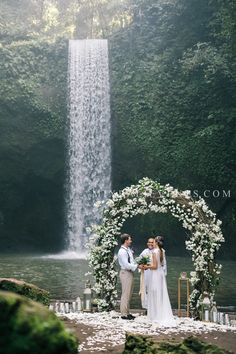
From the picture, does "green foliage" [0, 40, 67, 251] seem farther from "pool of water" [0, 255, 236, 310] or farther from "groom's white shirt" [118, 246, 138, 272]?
"groom's white shirt" [118, 246, 138, 272]

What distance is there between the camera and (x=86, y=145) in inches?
1147

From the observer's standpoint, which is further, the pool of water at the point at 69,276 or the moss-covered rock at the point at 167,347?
the pool of water at the point at 69,276

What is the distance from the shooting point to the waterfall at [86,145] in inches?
1110

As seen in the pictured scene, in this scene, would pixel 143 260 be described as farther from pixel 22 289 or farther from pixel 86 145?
pixel 86 145

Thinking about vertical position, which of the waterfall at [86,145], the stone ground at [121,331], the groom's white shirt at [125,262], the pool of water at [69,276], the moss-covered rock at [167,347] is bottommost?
the stone ground at [121,331]

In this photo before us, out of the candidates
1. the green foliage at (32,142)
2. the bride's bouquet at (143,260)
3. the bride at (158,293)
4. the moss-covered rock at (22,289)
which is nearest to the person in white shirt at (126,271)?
the bride's bouquet at (143,260)

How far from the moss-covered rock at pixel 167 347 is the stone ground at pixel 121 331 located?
5.52 feet

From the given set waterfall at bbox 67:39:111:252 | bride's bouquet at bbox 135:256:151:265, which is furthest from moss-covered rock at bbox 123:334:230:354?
waterfall at bbox 67:39:111:252

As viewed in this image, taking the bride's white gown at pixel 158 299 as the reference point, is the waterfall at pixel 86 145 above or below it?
above

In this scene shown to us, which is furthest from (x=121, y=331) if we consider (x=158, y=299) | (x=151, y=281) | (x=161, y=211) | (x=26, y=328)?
(x=26, y=328)

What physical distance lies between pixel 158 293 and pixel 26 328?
7194 mm

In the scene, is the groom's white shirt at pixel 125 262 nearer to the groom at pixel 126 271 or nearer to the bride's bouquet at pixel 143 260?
the groom at pixel 126 271

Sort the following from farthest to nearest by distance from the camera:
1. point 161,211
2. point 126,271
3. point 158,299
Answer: point 161,211
point 126,271
point 158,299

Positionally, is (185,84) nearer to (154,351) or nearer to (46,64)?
(46,64)
